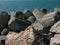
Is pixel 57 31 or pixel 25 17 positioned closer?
pixel 57 31

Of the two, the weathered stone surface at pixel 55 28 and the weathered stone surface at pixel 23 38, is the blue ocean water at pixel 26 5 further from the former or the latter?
the weathered stone surface at pixel 55 28

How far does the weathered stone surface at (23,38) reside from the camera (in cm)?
657

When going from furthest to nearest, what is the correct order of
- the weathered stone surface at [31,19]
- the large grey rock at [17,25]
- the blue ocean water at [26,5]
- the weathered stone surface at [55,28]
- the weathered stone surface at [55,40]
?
the blue ocean water at [26,5]
the weathered stone surface at [31,19]
the large grey rock at [17,25]
the weathered stone surface at [55,28]
the weathered stone surface at [55,40]

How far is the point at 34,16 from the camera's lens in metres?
9.05

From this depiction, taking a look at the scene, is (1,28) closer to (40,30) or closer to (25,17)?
(25,17)

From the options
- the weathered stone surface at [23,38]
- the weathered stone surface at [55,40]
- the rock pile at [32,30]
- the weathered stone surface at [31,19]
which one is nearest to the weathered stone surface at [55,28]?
the rock pile at [32,30]

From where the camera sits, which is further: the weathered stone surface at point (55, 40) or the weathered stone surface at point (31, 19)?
the weathered stone surface at point (31, 19)

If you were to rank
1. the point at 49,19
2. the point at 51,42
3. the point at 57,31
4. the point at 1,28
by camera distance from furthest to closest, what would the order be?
the point at 1,28
the point at 49,19
the point at 57,31
the point at 51,42

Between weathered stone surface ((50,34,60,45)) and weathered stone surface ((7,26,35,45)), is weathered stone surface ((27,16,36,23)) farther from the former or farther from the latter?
weathered stone surface ((50,34,60,45))

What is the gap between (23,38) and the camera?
6.78m

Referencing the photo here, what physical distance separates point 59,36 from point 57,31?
1.10ft

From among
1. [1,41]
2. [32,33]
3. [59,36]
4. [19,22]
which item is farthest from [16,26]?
[59,36]

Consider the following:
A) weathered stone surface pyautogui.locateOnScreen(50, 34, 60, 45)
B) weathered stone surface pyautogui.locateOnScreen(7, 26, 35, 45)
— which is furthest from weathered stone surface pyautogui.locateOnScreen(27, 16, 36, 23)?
weathered stone surface pyautogui.locateOnScreen(50, 34, 60, 45)

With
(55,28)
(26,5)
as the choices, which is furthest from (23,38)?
(26,5)
